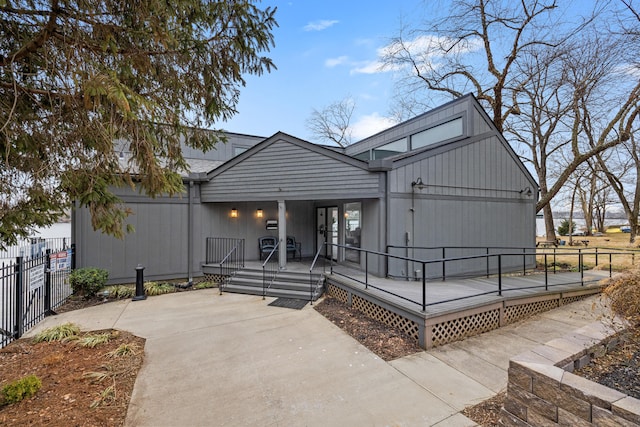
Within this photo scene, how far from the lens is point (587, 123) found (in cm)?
1622

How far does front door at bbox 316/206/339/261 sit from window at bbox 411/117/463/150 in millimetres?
3677

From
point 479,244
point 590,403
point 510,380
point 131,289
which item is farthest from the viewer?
point 479,244

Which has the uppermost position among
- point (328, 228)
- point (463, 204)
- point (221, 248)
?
point (463, 204)

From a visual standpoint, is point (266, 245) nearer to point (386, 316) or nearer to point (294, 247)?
point (294, 247)

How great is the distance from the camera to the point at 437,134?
9.37 meters

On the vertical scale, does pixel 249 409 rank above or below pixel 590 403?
below

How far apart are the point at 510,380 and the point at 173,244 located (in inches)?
347

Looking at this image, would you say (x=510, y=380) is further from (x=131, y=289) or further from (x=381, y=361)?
(x=131, y=289)

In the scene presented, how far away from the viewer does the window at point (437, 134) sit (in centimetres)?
877

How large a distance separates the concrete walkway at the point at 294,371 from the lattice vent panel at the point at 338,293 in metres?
0.99

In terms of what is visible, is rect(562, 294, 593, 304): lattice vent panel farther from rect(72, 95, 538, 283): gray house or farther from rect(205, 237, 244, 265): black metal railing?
rect(205, 237, 244, 265): black metal railing

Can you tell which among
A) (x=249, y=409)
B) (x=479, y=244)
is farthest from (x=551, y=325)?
(x=249, y=409)

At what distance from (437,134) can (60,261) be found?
35.2ft

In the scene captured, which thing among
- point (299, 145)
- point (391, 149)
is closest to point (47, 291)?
point (299, 145)
